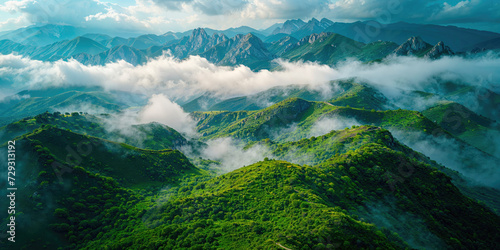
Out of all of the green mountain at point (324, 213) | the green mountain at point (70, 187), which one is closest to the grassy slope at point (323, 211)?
the green mountain at point (324, 213)

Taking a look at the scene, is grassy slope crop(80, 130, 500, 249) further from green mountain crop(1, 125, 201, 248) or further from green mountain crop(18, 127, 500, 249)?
green mountain crop(1, 125, 201, 248)

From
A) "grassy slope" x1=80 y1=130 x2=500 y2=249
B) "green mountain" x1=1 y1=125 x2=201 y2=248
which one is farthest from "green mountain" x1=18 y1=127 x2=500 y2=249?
"green mountain" x1=1 y1=125 x2=201 y2=248

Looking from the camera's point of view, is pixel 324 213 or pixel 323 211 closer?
pixel 324 213

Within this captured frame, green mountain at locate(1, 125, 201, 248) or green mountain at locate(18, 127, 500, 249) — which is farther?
green mountain at locate(1, 125, 201, 248)

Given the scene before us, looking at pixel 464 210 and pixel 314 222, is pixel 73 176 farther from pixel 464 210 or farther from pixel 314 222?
pixel 464 210

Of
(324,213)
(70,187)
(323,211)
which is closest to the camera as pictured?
(324,213)

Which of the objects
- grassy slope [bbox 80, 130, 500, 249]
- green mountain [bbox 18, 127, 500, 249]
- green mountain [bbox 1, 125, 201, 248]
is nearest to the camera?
grassy slope [bbox 80, 130, 500, 249]

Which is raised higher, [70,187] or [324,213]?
[70,187]

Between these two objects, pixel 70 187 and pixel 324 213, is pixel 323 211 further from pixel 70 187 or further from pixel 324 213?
pixel 70 187

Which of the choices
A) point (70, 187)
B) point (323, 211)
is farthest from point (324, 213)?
point (70, 187)

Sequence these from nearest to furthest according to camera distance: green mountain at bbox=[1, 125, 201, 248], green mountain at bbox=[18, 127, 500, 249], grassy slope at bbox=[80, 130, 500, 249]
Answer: grassy slope at bbox=[80, 130, 500, 249] < green mountain at bbox=[18, 127, 500, 249] < green mountain at bbox=[1, 125, 201, 248]

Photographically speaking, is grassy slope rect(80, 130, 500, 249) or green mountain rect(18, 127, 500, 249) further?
green mountain rect(18, 127, 500, 249)

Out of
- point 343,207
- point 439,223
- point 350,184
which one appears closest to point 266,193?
point 343,207
